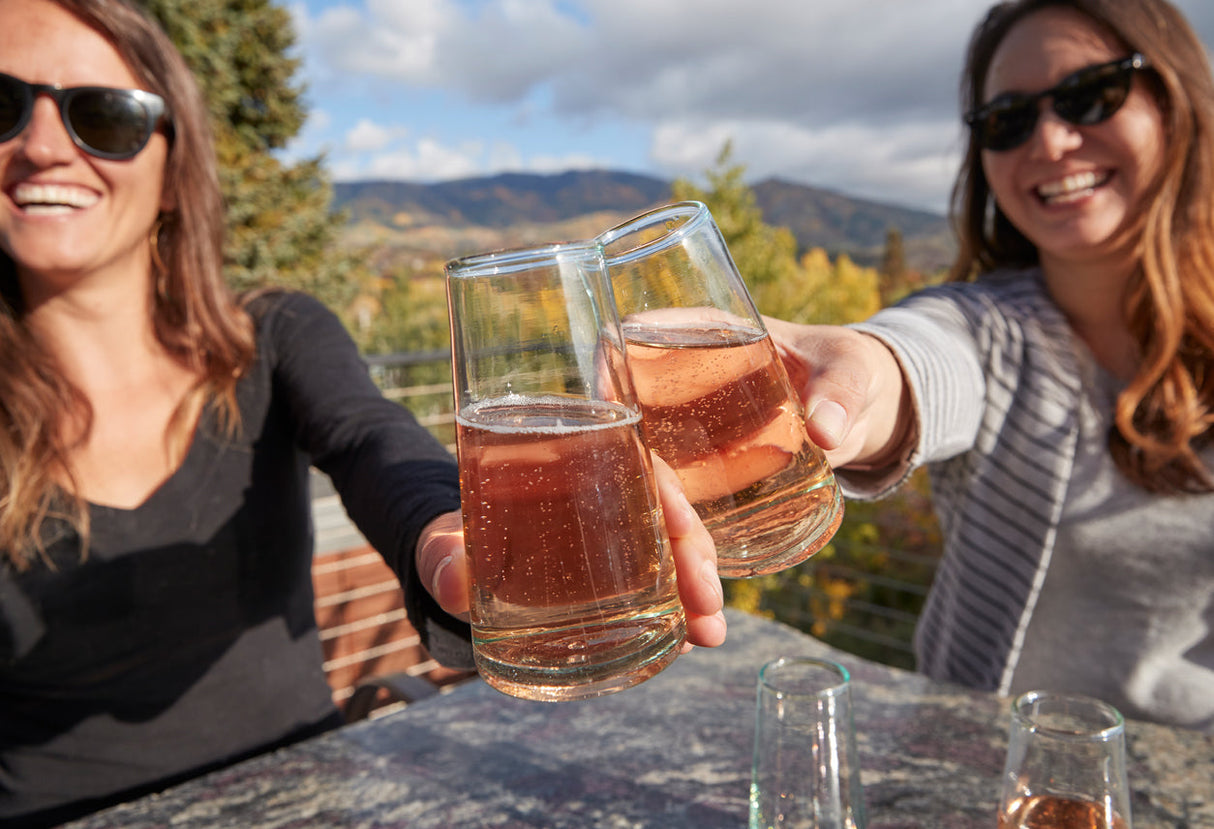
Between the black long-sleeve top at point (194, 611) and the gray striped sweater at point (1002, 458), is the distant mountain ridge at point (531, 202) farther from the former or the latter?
the black long-sleeve top at point (194, 611)

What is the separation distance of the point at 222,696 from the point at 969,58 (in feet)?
8.26

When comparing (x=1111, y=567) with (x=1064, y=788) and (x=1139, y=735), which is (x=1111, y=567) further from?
(x=1064, y=788)

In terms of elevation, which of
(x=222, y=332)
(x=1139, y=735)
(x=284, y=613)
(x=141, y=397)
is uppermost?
(x=222, y=332)

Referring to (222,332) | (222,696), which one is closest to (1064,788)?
(222,696)

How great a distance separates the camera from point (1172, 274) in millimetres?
1908

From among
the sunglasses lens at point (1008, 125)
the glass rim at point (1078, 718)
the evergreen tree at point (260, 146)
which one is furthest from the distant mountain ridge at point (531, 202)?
the glass rim at point (1078, 718)

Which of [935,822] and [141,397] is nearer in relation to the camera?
[935,822]

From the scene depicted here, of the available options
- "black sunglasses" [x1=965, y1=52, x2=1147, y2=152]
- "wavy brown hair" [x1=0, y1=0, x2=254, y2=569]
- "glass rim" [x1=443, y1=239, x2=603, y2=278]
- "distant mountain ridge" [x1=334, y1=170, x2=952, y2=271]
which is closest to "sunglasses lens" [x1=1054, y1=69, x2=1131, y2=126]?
"black sunglasses" [x1=965, y1=52, x2=1147, y2=152]

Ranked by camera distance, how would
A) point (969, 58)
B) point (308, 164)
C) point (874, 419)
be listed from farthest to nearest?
point (308, 164)
point (969, 58)
point (874, 419)

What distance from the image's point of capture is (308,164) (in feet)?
45.8

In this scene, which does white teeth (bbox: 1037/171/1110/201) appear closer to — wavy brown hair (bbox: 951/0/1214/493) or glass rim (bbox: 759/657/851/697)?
wavy brown hair (bbox: 951/0/1214/493)

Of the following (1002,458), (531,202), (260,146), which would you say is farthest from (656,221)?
(531,202)

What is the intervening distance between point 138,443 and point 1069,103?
2346mm

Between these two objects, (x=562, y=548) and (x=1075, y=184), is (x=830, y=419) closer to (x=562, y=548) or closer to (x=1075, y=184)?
(x=562, y=548)
